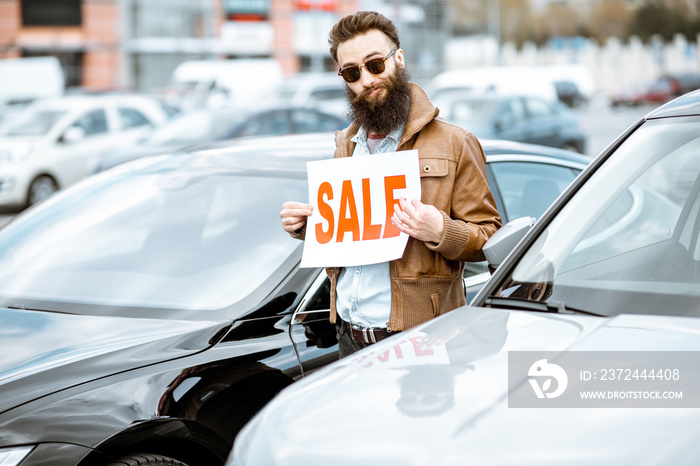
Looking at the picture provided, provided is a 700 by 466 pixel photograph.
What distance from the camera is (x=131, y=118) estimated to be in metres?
15.1

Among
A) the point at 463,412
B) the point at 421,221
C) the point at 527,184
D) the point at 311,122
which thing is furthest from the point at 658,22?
the point at 463,412

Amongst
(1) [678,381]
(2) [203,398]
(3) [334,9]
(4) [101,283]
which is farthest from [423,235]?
(3) [334,9]

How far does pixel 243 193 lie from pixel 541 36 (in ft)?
320

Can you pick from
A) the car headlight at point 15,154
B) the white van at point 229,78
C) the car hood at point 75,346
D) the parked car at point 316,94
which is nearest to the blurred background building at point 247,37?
the white van at point 229,78

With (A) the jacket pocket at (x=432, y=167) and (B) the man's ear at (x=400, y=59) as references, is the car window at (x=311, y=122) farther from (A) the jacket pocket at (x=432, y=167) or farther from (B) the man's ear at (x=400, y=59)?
(A) the jacket pocket at (x=432, y=167)

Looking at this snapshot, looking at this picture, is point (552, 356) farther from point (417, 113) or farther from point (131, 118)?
point (131, 118)

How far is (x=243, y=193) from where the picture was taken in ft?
11.8

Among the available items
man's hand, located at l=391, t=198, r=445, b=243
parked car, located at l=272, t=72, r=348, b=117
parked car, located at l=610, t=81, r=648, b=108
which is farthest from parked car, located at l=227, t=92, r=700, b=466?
parked car, located at l=610, t=81, r=648, b=108

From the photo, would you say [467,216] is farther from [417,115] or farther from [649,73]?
[649,73]

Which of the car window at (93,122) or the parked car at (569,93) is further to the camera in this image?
the parked car at (569,93)

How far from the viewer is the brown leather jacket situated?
2.67m

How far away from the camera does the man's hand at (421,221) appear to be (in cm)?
Result: 253

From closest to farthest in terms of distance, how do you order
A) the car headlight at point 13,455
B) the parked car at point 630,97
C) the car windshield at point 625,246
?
the car windshield at point 625,246 < the car headlight at point 13,455 < the parked car at point 630,97

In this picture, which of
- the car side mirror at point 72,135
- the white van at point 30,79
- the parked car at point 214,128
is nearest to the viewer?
the parked car at point 214,128
